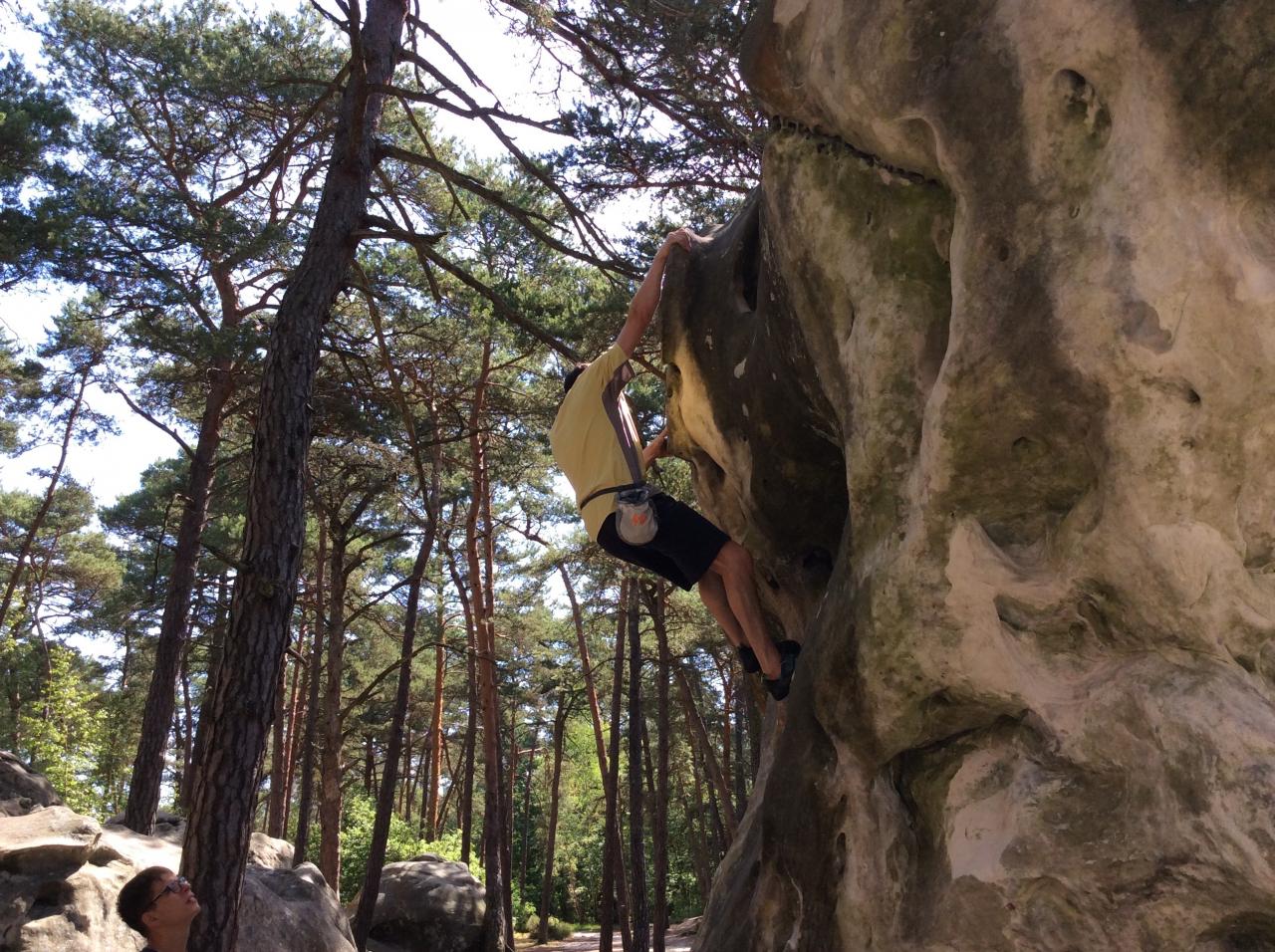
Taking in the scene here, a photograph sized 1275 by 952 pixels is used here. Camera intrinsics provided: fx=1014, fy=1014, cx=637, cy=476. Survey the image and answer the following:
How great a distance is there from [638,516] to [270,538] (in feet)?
10.1

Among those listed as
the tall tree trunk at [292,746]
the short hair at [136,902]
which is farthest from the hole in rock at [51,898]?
the tall tree trunk at [292,746]

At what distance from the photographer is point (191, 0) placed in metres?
12.8

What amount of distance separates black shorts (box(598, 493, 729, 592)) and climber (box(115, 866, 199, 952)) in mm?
2050

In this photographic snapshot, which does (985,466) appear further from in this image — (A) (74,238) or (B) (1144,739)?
(A) (74,238)

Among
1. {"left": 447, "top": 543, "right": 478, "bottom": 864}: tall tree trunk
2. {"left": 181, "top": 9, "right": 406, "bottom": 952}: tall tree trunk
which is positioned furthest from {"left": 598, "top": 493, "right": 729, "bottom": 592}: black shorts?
{"left": 447, "top": 543, "right": 478, "bottom": 864}: tall tree trunk

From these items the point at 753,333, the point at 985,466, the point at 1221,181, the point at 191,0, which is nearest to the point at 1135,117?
the point at 1221,181

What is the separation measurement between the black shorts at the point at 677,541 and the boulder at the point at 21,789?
7.22m

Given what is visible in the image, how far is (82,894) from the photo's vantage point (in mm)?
7312

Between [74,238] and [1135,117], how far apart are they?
921 cm

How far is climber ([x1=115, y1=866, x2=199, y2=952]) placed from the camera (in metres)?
3.39

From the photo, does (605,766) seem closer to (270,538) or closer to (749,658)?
(270,538)

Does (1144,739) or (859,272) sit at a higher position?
(859,272)

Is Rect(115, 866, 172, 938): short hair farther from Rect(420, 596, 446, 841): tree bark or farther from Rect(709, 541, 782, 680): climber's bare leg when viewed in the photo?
Rect(420, 596, 446, 841): tree bark

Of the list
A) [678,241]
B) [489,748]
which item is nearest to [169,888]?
[678,241]
